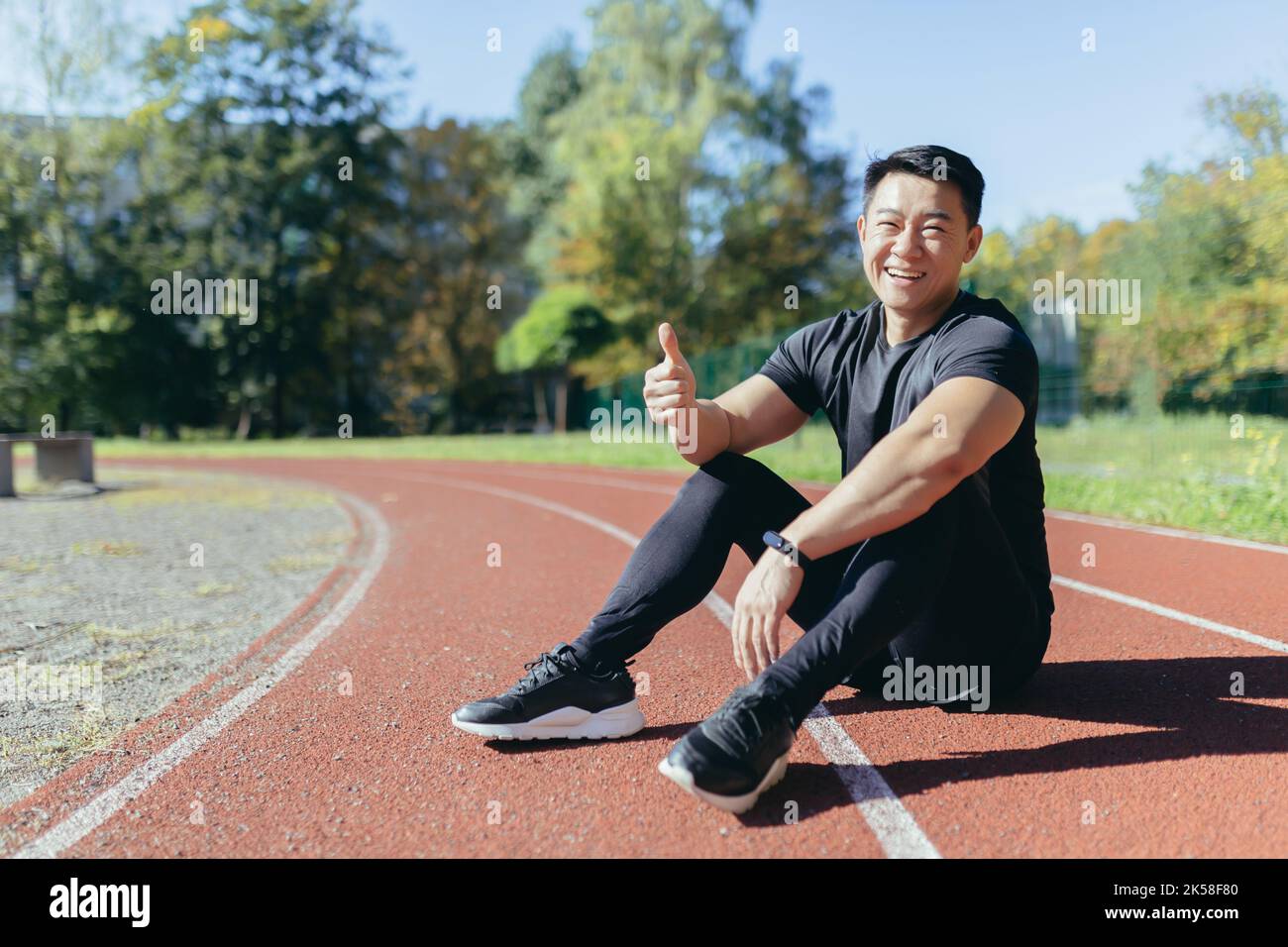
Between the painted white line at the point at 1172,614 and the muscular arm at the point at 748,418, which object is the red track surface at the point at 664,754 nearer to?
the painted white line at the point at 1172,614

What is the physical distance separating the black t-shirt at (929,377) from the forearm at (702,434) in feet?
1.28

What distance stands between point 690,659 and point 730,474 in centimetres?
151

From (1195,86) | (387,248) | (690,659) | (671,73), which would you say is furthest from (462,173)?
(690,659)

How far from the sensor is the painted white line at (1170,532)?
22.7ft

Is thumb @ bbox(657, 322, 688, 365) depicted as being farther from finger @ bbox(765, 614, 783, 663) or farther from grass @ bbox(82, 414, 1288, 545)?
grass @ bbox(82, 414, 1288, 545)

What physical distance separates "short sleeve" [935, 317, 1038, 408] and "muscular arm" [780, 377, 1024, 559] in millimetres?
45

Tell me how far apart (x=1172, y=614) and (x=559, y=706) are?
3.48 meters

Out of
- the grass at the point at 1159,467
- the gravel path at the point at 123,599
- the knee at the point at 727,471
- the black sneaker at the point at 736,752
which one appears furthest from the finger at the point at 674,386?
the grass at the point at 1159,467

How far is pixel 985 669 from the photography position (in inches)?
123

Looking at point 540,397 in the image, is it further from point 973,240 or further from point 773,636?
point 773,636

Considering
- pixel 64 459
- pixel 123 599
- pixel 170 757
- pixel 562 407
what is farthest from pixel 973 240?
pixel 562 407

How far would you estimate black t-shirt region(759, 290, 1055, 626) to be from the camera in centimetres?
278

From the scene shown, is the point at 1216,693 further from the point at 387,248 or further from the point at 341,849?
the point at 387,248

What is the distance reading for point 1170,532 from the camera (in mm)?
7906
